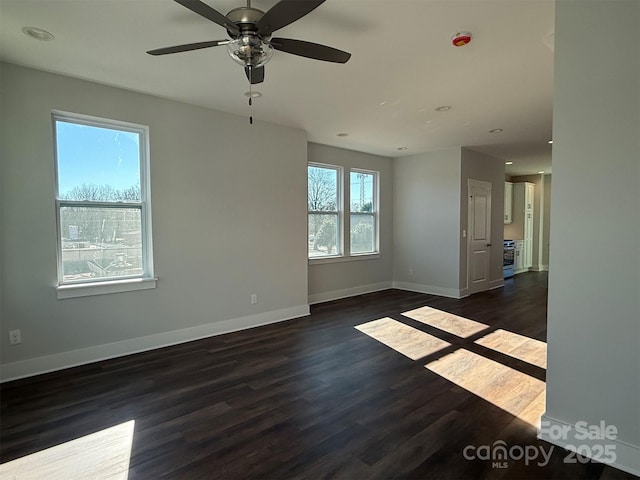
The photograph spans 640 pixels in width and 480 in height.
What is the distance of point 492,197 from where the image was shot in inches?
285

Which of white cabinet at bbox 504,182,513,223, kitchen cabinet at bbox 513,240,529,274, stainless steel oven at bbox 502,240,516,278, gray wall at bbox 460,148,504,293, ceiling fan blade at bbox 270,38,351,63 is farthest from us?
white cabinet at bbox 504,182,513,223

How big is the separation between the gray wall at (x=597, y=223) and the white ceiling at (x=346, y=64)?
1.61 ft

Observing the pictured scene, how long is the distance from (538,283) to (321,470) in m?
7.69

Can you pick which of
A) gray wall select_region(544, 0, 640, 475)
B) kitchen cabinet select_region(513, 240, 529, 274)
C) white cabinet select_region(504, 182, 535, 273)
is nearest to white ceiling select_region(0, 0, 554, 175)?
gray wall select_region(544, 0, 640, 475)

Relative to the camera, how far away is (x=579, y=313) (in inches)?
80.4

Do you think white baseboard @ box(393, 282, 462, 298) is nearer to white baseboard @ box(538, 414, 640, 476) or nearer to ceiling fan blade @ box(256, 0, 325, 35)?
white baseboard @ box(538, 414, 640, 476)

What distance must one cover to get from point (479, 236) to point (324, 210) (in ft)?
10.3

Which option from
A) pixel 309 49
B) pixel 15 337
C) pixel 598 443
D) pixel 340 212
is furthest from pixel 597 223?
pixel 340 212

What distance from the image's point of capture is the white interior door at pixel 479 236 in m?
6.64

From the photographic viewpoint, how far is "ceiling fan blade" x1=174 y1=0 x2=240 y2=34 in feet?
5.56

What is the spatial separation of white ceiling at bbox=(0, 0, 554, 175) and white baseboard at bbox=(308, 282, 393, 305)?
9.41ft

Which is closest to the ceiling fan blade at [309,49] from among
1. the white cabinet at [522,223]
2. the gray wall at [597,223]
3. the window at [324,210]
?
the gray wall at [597,223]

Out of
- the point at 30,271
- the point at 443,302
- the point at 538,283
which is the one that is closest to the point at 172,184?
the point at 30,271

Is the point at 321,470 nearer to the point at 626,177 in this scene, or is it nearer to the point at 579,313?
the point at 579,313
